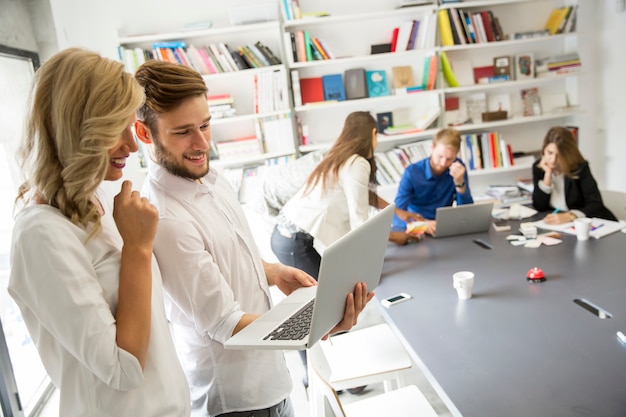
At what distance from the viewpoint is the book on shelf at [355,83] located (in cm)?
398

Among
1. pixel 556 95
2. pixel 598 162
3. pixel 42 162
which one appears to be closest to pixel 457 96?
pixel 556 95

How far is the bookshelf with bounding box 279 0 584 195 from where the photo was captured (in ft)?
12.8

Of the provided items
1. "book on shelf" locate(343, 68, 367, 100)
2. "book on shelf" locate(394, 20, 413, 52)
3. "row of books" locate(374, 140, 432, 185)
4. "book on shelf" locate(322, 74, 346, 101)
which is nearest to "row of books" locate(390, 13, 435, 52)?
"book on shelf" locate(394, 20, 413, 52)

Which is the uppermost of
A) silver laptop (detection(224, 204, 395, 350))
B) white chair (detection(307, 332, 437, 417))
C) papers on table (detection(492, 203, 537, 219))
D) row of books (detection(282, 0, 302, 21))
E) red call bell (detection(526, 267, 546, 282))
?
row of books (detection(282, 0, 302, 21))

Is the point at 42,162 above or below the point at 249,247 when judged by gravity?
above

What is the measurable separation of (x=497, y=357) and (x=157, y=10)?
372cm

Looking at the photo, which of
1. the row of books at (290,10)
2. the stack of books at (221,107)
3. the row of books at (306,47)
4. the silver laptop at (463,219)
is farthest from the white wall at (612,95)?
the stack of books at (221,107)

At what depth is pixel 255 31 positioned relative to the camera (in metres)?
3.90

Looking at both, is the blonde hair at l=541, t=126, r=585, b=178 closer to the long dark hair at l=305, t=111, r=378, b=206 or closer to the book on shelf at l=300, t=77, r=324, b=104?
the long dark hair at l=305, t=111, r=378, b=206

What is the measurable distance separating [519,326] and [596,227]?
4.26ft

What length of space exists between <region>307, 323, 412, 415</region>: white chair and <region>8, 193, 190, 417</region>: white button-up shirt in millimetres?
907

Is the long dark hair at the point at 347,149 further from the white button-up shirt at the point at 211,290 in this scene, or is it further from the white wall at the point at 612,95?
the white wall at the point at 612,95

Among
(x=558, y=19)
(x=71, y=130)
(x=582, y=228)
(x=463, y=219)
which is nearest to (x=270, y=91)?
(x=463, y=219)

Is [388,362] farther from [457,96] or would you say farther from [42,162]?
[457,96]
